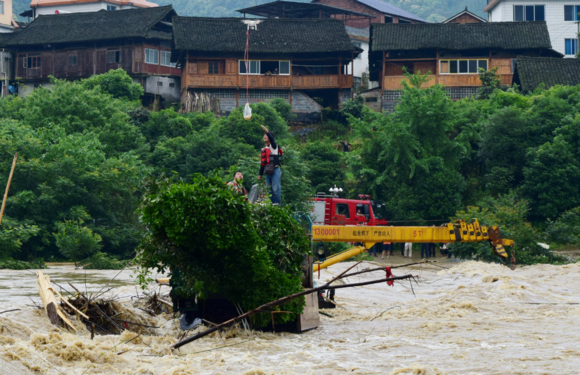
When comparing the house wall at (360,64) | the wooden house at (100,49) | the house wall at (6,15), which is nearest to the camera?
the wooden house at (100,49)

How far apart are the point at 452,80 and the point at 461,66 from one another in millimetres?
1149

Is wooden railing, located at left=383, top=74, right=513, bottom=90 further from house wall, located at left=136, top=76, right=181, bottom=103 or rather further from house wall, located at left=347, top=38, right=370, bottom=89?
house wall, located at left=136, top=76, right=181, bottom=103

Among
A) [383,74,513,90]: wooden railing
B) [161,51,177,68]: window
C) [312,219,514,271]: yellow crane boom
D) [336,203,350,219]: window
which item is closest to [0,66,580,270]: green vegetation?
→ [336,203,350,219]: window

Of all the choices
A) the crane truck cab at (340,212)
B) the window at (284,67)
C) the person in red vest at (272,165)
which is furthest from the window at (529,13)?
the person in red vest at (272,165)

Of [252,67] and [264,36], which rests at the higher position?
[264,36]

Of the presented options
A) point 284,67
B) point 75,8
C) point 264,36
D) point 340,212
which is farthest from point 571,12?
point 75,8

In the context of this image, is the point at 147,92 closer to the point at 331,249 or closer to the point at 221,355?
the point at 331,249

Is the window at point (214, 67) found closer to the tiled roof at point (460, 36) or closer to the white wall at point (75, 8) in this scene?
the tiled roof at point (460, 36)

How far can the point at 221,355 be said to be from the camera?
414 inches

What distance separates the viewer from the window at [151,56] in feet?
164

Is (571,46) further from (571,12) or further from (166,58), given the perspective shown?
(166,58)

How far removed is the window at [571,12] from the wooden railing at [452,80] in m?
11.3

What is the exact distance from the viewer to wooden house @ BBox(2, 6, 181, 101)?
49594mm

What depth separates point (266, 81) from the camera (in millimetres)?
46781
